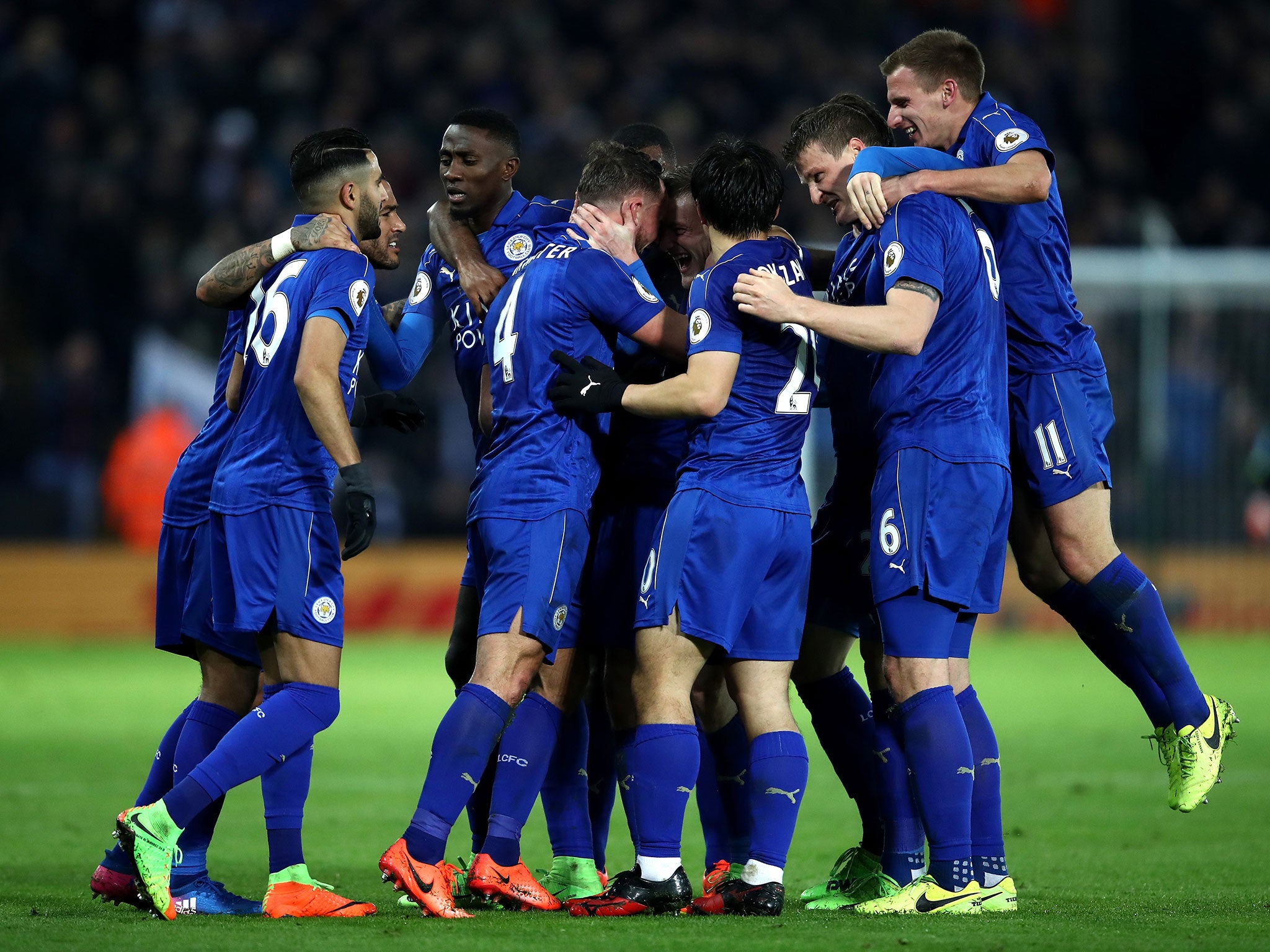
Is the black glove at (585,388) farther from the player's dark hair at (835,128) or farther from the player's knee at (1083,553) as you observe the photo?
the player's knee at (1083,553)

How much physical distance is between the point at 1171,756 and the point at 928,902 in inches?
56.9

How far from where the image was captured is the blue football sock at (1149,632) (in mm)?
5812

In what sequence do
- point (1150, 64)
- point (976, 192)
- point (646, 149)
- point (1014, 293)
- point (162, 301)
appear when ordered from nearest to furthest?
point (976, 192), point (1014, 293), point (646, 149), point (162, 301), point (1150, 64)

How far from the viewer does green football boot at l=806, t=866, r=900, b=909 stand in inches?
209

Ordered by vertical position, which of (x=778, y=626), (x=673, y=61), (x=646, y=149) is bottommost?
(x=778, y=626)

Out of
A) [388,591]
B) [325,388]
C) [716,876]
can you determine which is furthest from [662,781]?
[388,591]

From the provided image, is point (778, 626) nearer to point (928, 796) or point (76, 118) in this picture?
point (928, 796)

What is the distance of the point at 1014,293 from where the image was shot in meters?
5.79

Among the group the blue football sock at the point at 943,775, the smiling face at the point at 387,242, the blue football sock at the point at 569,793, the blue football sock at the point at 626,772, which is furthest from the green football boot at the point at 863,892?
the smiling face at the point at 387,242

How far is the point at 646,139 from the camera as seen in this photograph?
6.33m

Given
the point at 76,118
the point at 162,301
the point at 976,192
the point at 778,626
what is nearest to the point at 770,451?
the point at 778,626

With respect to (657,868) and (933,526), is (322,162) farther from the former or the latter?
(657,868)

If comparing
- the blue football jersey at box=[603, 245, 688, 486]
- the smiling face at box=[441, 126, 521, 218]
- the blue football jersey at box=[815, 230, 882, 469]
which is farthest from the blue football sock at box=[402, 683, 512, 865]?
the smiling face at box=[441, 126, 521, 218]

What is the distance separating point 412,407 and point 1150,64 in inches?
745
